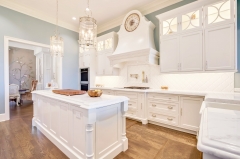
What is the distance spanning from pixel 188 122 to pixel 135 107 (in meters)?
1.30

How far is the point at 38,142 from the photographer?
84.8 inches

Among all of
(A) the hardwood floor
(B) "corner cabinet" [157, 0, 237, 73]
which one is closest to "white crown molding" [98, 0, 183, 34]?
(B) "corner cabinet" [157, 0, 237, 73]

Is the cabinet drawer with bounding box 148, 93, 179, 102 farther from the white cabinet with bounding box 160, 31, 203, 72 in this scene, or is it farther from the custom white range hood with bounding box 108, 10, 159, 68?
the custom white range hood with bounding box 108, 10, 159, 68

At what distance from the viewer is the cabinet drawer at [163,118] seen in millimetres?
2670

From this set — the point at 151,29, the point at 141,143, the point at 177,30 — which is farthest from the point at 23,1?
the point at 141,143

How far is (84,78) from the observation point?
490 cm

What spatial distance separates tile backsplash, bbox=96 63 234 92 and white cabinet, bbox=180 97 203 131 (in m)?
0.55

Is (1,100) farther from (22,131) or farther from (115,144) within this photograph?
(115,144)

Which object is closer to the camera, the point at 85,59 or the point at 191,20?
the point at 191,20

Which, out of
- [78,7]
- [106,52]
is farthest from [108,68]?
[78,7]

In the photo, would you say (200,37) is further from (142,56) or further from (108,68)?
(108,68)

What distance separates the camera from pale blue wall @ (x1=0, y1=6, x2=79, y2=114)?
3.31 metres

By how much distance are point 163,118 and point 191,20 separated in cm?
239

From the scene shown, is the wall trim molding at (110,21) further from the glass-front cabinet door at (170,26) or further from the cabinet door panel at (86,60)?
the cabinet door panel at (86,60)
